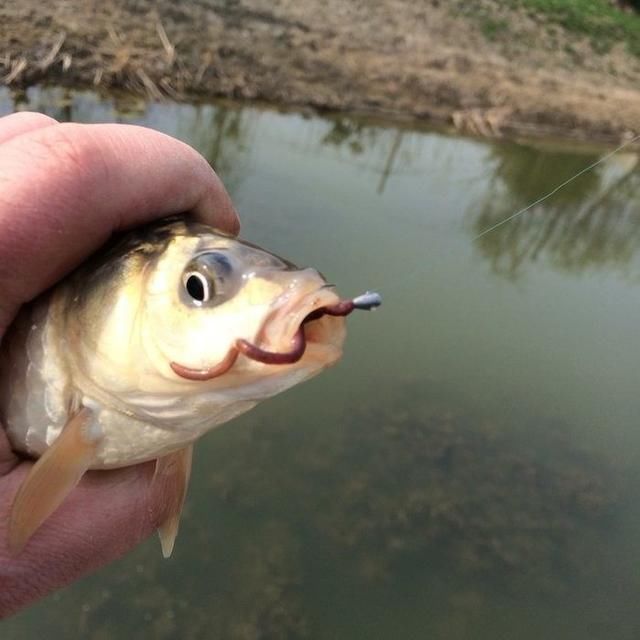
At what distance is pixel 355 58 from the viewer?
42.8 ft

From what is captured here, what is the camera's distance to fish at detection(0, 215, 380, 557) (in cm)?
108

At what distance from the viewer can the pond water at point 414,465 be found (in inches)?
149

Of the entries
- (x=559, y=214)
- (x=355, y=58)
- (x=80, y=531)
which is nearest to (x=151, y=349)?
(x=80, y=531)

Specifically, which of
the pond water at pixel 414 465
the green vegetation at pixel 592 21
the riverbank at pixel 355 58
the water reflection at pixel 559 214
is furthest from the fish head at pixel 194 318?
the green vegetation at pixel 592 21

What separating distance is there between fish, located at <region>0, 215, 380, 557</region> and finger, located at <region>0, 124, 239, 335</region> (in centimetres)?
6

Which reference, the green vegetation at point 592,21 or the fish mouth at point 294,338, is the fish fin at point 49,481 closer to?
the fish mouth at point 294,338

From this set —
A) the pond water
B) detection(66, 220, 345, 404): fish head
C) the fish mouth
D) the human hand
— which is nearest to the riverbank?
the pond water

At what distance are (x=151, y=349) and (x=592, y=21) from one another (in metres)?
22.0

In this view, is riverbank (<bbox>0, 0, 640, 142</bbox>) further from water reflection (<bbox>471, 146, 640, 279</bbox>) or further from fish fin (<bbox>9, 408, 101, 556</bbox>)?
fish fin (<bbox>9, 408, 101, 556</bbox>)

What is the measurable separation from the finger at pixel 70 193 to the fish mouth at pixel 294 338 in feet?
1.14

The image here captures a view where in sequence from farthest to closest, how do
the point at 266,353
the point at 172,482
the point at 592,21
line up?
the point at 592,21 < the point at 172,482 < the point at 266,353

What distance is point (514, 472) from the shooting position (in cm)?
486

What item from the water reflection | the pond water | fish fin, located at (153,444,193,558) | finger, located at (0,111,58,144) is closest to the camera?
finger, located at (0,111,58,144)

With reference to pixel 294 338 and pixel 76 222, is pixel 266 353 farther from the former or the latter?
pixel 76 222
